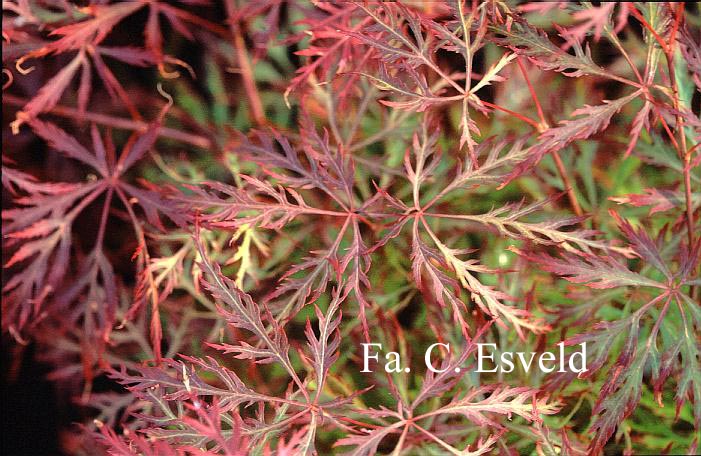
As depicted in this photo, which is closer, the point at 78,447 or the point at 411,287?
the point at 411,287

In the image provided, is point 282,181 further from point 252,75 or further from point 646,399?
point 646,399

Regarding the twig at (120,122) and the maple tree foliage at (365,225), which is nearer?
the maple tree foliage at (365,225)

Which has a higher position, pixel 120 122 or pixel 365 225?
pixel 120 122

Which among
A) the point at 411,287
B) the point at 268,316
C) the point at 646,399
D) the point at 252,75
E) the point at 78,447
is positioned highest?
the point at 252,75

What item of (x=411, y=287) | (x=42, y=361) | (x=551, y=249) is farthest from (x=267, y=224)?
(x=42, y=361)

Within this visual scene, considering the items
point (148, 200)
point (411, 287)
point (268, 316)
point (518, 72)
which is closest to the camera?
point (268, 316)

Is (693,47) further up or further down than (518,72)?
further up

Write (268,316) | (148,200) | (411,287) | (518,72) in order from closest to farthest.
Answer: (268,316), (148,200), (411,287), (518,72)

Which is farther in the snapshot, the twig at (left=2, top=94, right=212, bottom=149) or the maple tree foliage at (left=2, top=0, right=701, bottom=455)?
the twig at (left=2, top=94, right=212, bottom=149)
